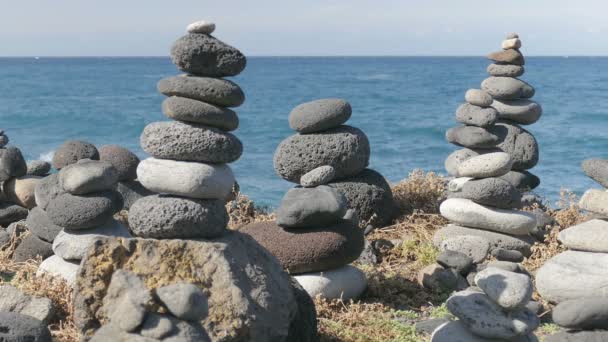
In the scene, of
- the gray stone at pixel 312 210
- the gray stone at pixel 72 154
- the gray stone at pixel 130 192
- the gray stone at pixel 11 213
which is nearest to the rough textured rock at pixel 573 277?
the gray stone at pixel 312 210

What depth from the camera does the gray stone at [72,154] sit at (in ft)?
28.3

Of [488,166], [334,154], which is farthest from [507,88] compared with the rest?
[334,154]

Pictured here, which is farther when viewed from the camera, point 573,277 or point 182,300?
point 573,277

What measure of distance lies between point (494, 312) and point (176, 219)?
7.99ft

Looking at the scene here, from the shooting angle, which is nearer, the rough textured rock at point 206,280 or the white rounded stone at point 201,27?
the rough textured rock at point 206,280

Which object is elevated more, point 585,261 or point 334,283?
point 585,261

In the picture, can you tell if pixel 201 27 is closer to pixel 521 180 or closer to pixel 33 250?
pixel 33 250

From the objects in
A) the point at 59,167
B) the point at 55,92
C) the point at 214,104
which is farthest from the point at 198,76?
the point at 55,92

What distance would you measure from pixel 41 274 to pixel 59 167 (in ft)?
5.22

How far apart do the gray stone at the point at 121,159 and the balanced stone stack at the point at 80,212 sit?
7.33 ft

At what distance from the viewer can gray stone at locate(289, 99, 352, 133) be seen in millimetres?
9617

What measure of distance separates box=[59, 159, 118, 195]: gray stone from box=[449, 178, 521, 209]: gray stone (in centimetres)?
397

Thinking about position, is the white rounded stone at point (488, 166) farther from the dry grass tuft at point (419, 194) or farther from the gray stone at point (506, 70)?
the gray stone at point (506, 70)

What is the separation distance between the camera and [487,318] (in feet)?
18.6
